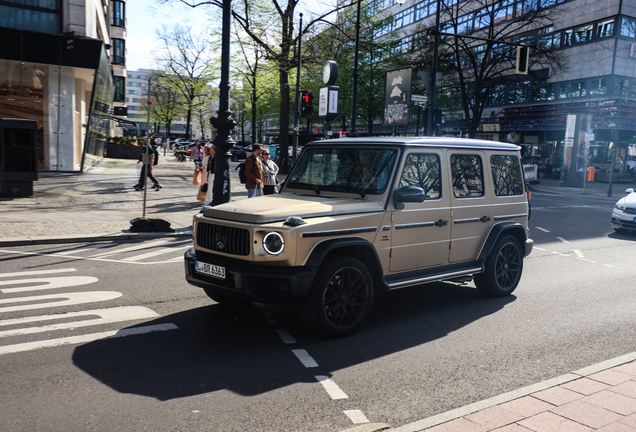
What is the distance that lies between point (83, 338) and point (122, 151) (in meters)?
36.2

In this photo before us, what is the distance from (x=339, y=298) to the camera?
5145 millimetres

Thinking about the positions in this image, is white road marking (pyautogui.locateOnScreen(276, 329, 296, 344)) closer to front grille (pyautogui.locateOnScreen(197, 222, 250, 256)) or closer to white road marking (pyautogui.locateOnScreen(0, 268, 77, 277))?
front grille (pyautogui.locateOnScreen(197, 222, 250, 256))

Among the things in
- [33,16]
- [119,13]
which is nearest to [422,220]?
[33,16]

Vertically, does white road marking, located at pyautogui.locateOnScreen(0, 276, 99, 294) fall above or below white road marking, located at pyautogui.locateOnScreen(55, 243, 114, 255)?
above

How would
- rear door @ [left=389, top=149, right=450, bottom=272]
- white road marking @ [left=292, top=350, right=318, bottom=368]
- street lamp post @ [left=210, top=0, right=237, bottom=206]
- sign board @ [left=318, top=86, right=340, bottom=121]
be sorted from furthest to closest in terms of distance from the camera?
1. sign board @ [left=318, top=86, right=340, bottom=121]
2. street lamp post @ [left=210, top=0, right=237, bottom=206]
3. rear door @ [left=389, top=149, right=450, bottom=272]
4. white road marking @ [left=292, top=350, right=318, bottom=368]

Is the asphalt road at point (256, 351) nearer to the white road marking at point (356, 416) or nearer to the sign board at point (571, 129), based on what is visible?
the white road marking at point (356, 416)

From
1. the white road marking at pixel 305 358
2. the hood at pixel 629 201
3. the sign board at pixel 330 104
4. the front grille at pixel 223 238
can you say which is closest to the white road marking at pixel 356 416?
the white road marking at pixel 305 358

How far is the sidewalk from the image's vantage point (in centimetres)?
1060

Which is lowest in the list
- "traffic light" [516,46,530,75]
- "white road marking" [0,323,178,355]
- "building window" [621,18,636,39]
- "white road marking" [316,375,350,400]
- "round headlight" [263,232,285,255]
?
"white road marking" [0,323,178,355]

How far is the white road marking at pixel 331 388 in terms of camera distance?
3990mm

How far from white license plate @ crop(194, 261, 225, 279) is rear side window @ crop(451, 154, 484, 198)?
2809 millimetres

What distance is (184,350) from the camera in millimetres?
4816

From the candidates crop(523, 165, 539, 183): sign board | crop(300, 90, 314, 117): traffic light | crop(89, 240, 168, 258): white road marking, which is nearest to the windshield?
crop(89, 240, 168, 258): white road marking

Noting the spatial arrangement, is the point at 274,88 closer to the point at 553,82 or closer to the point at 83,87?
the point at 83,87
